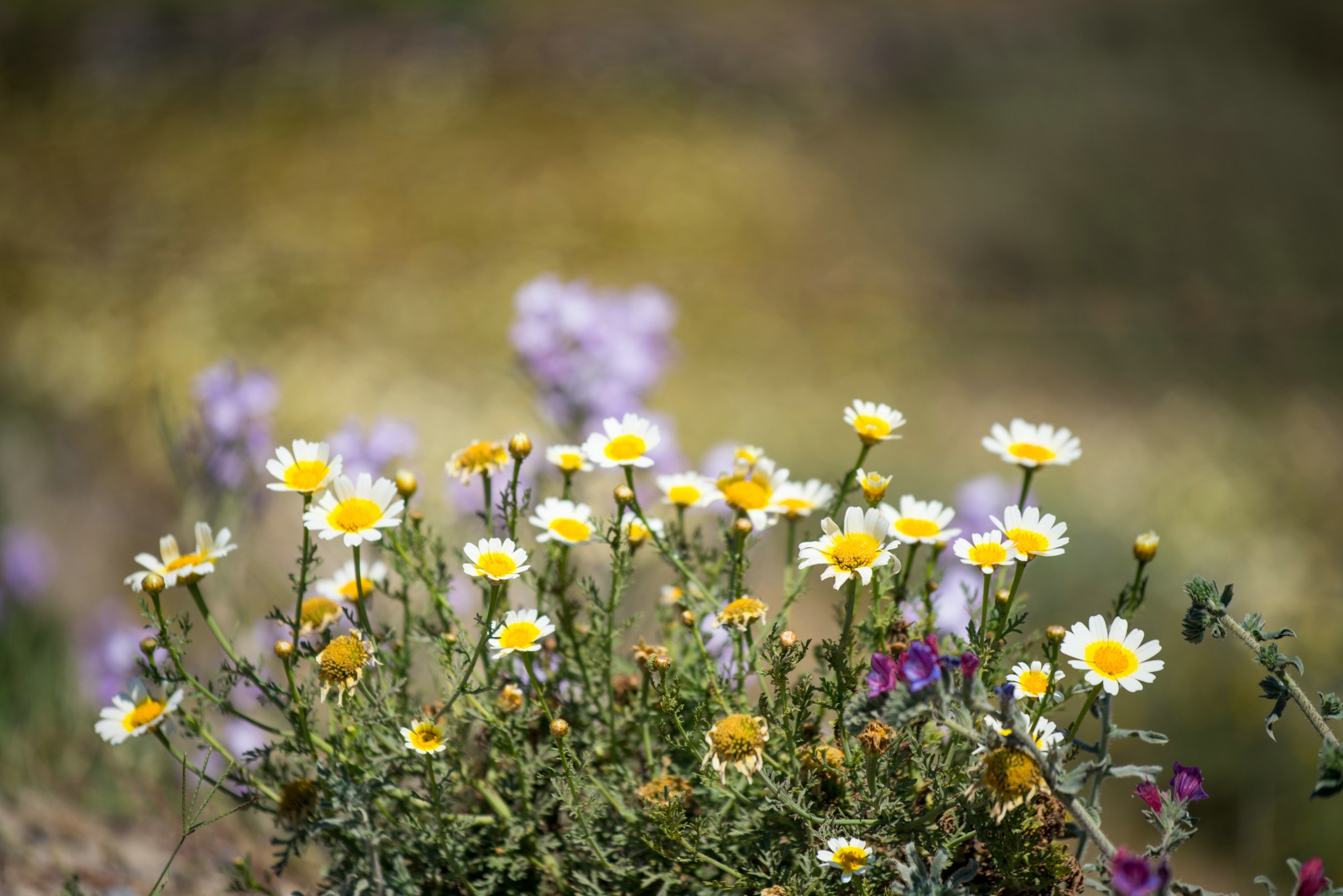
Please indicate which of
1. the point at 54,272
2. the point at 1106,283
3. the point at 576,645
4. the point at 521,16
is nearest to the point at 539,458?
the point at 576,645

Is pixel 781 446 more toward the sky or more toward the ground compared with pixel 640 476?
more toward the sky

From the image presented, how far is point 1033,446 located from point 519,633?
2.52ft

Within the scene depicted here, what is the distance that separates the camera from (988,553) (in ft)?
3.45

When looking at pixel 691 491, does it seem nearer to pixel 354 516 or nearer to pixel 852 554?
pixel 852 554

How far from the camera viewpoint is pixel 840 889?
1.10 meters

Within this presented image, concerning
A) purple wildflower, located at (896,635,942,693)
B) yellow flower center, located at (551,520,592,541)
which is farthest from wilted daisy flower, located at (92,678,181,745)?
purple wildflower, located at (896,635,942,693)

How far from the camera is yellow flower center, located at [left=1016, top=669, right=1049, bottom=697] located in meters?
1.05

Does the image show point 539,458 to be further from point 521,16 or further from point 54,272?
point 521,16

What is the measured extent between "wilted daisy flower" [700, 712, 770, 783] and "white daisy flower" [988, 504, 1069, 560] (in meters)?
0.36

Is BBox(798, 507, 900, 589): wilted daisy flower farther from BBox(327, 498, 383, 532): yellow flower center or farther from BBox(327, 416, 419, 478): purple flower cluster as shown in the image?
BBox(327, 416, 419, 478): purple flower cluster

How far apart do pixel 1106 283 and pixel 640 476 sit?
8.64 m

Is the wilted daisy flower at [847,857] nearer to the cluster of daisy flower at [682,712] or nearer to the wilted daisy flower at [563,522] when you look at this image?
the cluster of daisy flower at [682,712]

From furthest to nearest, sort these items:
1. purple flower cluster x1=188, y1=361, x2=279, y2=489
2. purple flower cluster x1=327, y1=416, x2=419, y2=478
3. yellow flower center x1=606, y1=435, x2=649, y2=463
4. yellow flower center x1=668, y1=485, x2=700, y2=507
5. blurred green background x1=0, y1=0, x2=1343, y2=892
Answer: blurred green background x1=0, y1=0, x2=1343, y2=892 < purple flower cluster x1=188, y1=361, x2=279, y2=489 < purple flower cluster x1=327, y1=416, x2=419, y2=478 < yellow flower center x1=668, y1=485, x2=700, y2=507 < yellow flower center x1=606, y1=435, x2=649, y2=463

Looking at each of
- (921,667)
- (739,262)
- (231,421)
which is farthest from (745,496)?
(739,262)
